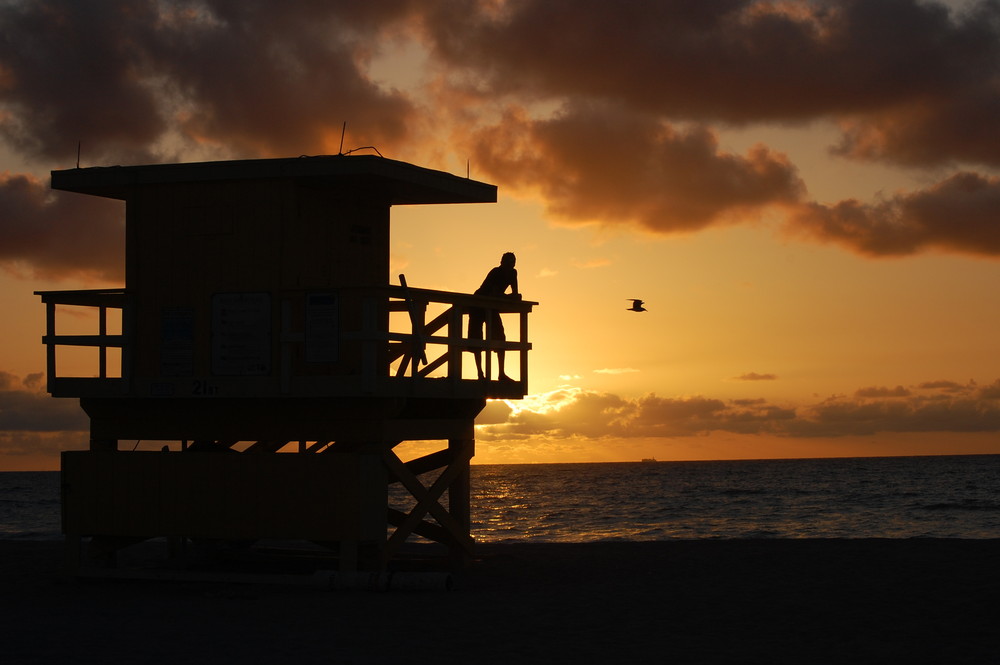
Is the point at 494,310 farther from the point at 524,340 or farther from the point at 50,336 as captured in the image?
the point at 50,336

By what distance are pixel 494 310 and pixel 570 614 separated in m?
5.12

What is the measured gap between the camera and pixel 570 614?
1237 cm

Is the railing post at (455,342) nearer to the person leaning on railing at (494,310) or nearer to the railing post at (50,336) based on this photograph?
the person leaning on railing at (494,310)

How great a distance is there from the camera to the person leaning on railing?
16.0 meters

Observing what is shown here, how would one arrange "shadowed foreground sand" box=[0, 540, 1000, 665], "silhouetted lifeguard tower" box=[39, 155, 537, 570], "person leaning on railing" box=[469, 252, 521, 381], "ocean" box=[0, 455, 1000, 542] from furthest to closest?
1. "ocean" box=[0, 455, 1000, 542]
2. "person leaning on railing" box=[469, 252, 521, 381]
3. "silhouetted lifeguard tower" box=[39, 155, 537, 570]
4. "shadowed foreground sand" box=[0, 540, 1000, 665]

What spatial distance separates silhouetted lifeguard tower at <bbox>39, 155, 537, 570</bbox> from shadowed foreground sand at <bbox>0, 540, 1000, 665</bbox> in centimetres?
111

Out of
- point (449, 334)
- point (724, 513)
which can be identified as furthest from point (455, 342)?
point (724, 513)

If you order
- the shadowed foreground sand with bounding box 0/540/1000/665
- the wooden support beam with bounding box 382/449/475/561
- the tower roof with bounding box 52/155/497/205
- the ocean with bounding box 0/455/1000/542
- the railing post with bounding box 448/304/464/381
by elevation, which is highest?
the tower roof with bounding box 52/155/497/205

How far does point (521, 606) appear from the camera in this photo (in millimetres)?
12906

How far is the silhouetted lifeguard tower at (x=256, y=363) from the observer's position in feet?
46.7

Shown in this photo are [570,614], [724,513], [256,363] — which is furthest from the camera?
[724,513]

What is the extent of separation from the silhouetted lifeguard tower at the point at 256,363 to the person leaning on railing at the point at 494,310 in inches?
9.4

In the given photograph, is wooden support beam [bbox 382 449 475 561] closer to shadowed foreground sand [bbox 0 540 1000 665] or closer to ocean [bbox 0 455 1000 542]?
shadowed foreground sand [bbox 0 540 1000 665]

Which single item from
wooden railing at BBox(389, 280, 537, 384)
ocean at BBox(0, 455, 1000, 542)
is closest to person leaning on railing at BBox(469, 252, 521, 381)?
wooden railing at BBox(389, 280, 537, 384)
